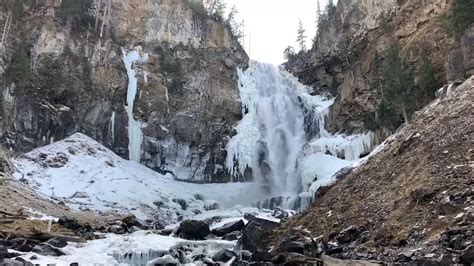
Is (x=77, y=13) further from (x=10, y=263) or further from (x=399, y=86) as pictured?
(x=10, y=263)

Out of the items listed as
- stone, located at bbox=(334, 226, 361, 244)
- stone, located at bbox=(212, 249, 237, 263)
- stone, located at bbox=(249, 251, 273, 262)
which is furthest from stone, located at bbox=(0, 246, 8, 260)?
stone, located at bbox=(334, 226, 361, 244)

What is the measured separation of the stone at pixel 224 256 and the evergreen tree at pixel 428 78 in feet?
67.0

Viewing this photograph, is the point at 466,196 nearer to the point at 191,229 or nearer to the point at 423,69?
the point at 191,229

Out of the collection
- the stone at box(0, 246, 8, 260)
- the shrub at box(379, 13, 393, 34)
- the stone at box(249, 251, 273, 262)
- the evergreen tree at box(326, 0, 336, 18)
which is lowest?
the stone at box(0, 246, 8, 260)

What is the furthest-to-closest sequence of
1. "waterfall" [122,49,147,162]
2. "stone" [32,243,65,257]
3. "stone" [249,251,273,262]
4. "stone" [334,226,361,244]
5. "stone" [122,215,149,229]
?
"waterfall" [122,49,147,162]
"stone" [122,215,149,229]
"stone" [32,243,65,257]
"stone" [334,226,361,244]
"stone" [249,251,273,262]

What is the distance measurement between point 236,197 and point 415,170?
66.9 feet

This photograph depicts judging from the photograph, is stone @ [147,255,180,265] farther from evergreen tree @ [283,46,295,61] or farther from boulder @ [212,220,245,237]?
evergreen tree @ [283,46,295,61]

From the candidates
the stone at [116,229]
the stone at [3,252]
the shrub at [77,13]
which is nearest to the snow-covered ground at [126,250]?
the stone at [3,252]

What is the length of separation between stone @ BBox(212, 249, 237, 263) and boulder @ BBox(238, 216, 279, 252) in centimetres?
82

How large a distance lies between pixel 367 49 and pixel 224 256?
30996 mm

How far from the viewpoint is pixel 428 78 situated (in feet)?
94.0

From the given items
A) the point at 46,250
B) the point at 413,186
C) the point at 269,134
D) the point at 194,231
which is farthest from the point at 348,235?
the point at 269,134

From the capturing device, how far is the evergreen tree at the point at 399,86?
29.3 m

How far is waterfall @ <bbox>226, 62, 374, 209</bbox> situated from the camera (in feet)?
105
